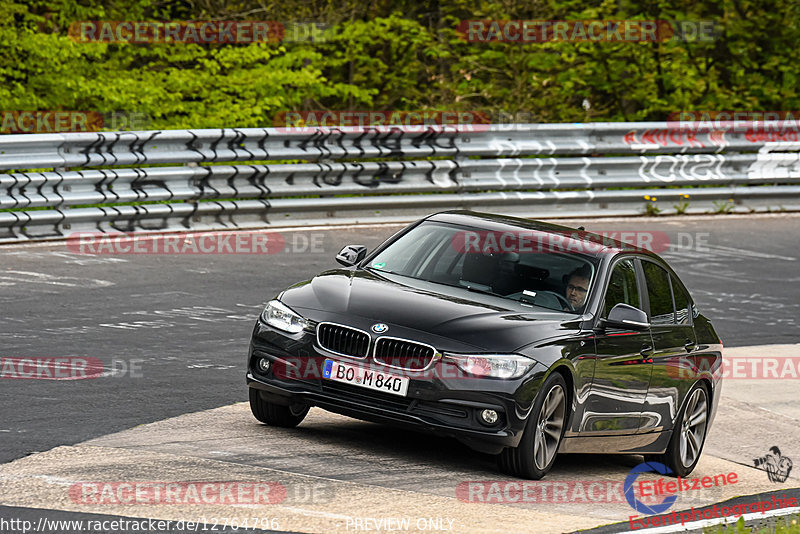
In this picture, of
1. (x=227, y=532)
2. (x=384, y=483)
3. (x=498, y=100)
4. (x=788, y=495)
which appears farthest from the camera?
(x=498, y=100)

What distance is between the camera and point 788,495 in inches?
345

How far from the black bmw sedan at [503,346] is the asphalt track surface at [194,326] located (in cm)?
34

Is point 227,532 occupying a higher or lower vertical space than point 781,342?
higher

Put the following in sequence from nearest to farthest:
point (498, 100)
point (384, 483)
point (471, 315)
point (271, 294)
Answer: point (384, 483) < point (471, 315) < point (271, 294) < point (498, 100)

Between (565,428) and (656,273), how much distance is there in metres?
1.87

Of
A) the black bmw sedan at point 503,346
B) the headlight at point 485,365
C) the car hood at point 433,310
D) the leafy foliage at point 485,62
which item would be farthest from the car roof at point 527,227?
the leafy foliage at point 485,62

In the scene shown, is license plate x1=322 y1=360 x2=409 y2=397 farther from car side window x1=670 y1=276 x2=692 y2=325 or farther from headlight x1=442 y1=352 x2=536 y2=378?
car side window x1=670 y1=276 x2=692 y2=325

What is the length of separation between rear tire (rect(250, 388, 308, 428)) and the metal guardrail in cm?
740

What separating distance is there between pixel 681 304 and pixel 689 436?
903 mm

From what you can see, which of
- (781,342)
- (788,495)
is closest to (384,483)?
(788,495)

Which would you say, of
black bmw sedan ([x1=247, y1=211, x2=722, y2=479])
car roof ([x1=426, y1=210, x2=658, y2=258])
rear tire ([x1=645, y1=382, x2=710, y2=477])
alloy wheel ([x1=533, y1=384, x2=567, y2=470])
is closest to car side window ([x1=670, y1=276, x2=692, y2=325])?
black bmw sedan ([x1=247, y1=211, x2=722, y2=479])

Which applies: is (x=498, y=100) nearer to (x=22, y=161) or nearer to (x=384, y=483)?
(x=22, y=161)

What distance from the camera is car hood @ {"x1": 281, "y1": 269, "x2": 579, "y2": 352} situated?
7.75 metres

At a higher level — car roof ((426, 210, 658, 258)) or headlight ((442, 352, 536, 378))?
car roof ((426, 210, 658, 258))
